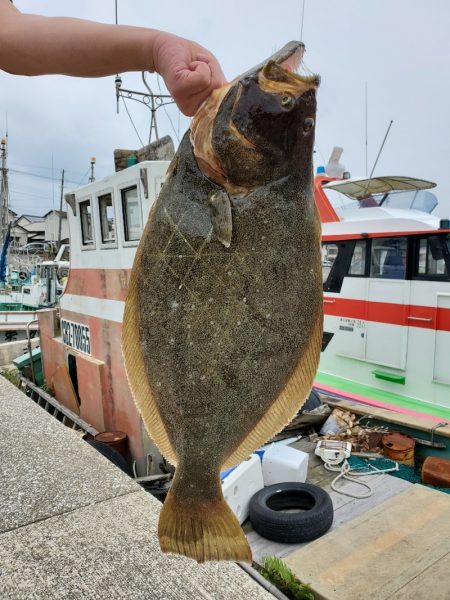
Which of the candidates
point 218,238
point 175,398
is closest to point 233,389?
point 175,398

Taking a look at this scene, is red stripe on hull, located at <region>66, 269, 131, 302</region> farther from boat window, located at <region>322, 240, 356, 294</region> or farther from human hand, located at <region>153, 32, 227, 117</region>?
human hand, located at <region>153, 32, 227, 117</region>

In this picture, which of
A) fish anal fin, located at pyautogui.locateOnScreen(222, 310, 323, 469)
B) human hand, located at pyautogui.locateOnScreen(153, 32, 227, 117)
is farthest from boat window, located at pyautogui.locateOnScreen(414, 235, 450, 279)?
human hand, located at pyautogui.locateOnScreen(153, 32, 227, 117)

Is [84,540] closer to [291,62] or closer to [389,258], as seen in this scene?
[291,62]

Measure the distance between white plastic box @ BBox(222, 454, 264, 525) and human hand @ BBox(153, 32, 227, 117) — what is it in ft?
13.5

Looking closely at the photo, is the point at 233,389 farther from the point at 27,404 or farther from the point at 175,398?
the point at 27,404

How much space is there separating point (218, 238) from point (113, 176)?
4646 millimetres

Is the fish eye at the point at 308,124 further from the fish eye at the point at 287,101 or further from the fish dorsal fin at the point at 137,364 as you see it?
the fish dorsal fin at the point at 137,364

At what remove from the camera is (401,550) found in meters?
4.09

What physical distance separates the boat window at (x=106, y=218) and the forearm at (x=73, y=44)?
15.4ft

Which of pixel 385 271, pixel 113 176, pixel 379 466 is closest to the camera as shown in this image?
pixel 113 176

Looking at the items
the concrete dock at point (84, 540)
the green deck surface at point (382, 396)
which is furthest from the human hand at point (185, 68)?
the green deck surface at point (382, 396)

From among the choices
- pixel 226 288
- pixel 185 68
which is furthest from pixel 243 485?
pixel 185 68

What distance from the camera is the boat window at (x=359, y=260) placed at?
855 cm

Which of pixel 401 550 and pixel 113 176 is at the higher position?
pixel 113 176
